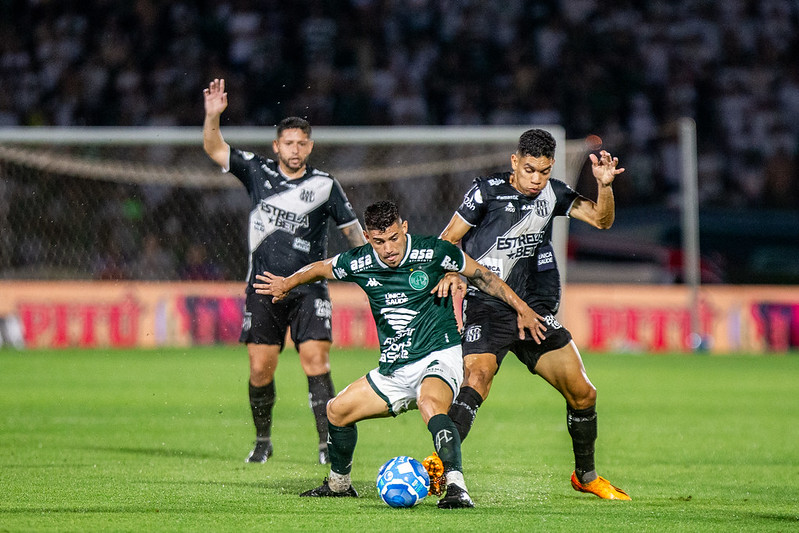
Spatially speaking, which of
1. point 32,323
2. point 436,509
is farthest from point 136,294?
point 436,509

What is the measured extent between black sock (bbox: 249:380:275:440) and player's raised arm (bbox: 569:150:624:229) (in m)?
2.58

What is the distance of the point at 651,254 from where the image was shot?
21438mm

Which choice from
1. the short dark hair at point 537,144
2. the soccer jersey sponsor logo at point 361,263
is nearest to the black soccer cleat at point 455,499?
the soccer jersey sponsor logo at point 361,263

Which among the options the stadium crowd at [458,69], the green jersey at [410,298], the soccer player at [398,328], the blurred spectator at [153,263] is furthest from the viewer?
the stadium crowd at [458,69]

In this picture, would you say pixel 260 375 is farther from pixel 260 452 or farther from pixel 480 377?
pixel 480 377

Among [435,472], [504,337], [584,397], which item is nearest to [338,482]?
[435,472]

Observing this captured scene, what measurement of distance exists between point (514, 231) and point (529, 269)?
0.27m

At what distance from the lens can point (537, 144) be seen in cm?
663

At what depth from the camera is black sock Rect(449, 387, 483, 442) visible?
638cm

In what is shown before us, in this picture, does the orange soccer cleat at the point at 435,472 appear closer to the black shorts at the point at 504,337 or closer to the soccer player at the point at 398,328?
the soccer player at the point at 398,328

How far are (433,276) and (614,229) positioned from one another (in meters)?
16.2

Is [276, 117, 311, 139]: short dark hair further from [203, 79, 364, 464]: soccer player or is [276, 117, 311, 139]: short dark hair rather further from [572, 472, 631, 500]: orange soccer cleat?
[572, 472, 631, 500]: orange soccer cleat

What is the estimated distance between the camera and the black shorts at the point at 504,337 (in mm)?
6715

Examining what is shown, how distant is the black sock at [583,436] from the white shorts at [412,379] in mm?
875
